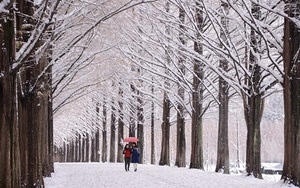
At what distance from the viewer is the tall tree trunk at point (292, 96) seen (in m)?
14.5

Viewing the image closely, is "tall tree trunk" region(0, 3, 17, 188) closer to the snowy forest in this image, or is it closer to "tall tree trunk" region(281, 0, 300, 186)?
the snowy forest

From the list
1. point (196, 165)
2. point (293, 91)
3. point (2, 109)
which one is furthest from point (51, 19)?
point (196, 165)

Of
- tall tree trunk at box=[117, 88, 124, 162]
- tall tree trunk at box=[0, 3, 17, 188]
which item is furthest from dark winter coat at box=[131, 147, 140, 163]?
tall tree trunk at box=[0, 3, 17, 188]

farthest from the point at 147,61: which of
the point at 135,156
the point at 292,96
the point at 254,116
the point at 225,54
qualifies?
the point at 292,96

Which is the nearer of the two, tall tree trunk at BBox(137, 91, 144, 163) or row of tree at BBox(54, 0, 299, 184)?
row of tree at BBox(54, 0, 299, 184)

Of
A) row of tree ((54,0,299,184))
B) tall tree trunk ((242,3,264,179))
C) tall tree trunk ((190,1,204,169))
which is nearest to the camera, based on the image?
row of tree ((54,0,299,184))

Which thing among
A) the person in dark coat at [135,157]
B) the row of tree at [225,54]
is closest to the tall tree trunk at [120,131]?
the row of tree at [225,54]

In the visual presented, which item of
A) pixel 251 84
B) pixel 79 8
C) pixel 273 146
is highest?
pixel 79 8

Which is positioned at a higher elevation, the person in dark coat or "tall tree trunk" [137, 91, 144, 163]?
"tall tree trunk" [137, 91, 144, 163]

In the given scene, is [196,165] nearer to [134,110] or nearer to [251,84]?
[251,84]

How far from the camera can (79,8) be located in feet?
44.3

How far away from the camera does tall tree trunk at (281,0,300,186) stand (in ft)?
47.6

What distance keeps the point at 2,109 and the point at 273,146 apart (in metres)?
81.8

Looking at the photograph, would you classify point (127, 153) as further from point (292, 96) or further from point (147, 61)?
point (292, 96)
